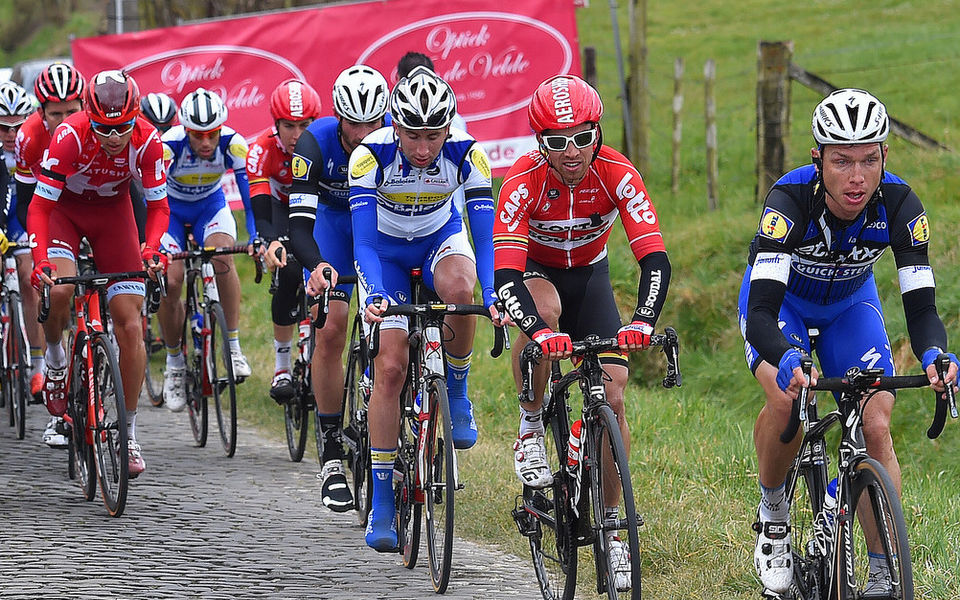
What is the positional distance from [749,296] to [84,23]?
4884 centimetres

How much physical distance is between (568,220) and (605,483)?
4.34ft

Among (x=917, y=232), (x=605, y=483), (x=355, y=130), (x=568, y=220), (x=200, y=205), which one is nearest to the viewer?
(x=917, y=232)

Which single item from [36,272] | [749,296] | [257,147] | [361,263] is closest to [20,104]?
[257,147]

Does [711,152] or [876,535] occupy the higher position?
[711,152]

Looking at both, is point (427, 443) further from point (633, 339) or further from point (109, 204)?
point (109, 204)

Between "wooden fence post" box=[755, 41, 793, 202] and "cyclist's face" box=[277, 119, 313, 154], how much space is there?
6234mm

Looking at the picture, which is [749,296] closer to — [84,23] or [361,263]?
[361,263]

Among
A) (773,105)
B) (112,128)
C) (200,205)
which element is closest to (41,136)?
(200,205)

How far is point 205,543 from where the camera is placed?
6984 millimetres

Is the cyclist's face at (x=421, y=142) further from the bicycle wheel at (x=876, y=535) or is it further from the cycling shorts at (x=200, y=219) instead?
the cycling shorts at (x=200, y=219)

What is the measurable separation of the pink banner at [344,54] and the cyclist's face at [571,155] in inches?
372

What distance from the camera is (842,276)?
5320 mm

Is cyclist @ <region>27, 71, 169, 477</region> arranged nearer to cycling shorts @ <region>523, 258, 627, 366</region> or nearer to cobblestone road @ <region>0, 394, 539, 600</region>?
cobblestone road @ <region>0, 394, 539, 600</region>

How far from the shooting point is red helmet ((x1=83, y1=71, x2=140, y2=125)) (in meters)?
7.30
